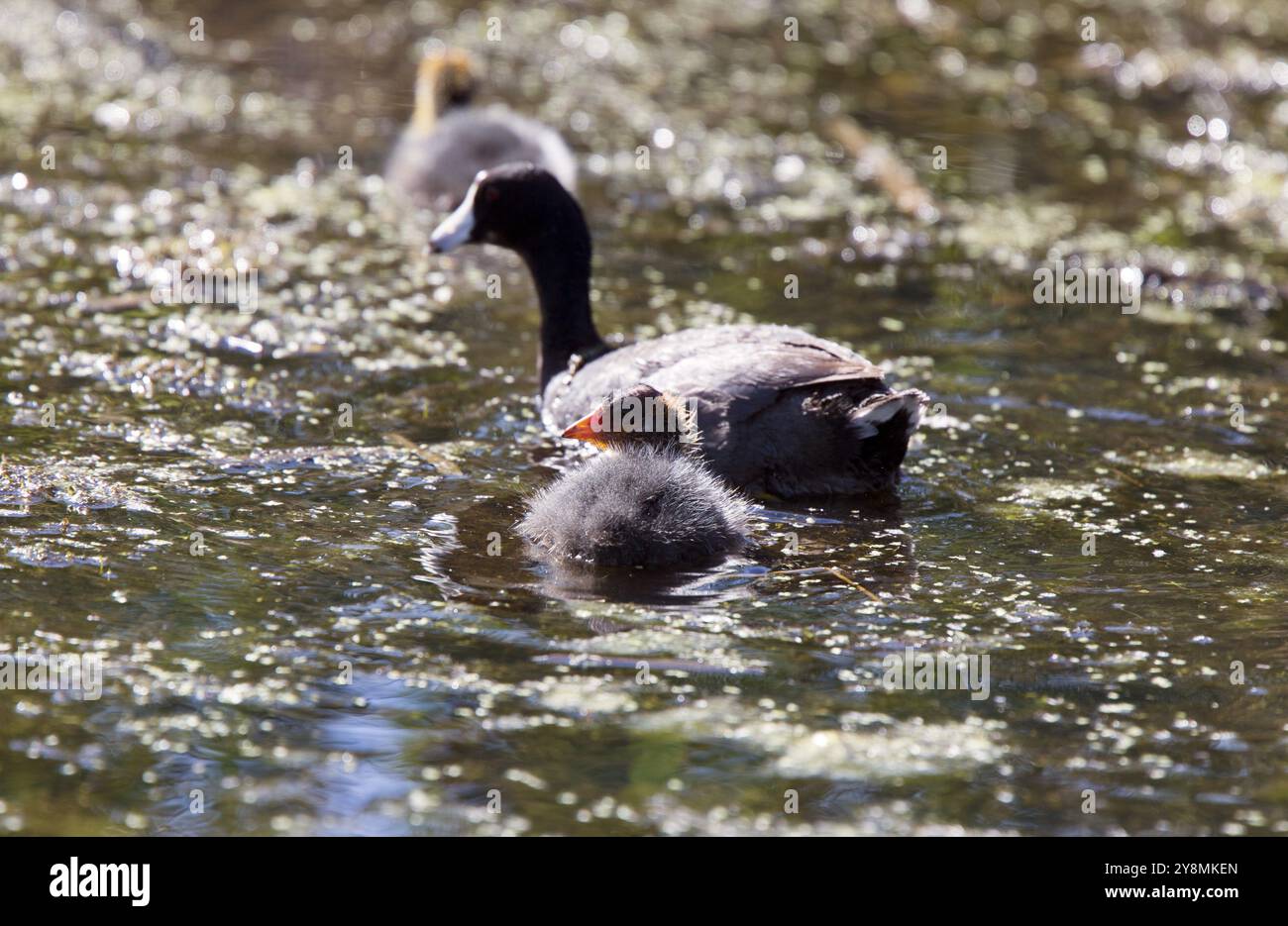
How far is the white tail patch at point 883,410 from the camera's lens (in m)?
4.92

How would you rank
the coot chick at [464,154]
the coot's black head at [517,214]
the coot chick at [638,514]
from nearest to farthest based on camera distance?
1. the coot chick at [638,514]
2. the coot's black head at [517,214]
3. the coot chick at [464,154]

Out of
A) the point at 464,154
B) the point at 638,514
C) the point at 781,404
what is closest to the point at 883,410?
the point at 781,404

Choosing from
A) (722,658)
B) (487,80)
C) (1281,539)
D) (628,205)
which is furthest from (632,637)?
(487,80)

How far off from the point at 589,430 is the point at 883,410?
892mm

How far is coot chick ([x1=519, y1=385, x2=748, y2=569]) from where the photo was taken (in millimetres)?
4535

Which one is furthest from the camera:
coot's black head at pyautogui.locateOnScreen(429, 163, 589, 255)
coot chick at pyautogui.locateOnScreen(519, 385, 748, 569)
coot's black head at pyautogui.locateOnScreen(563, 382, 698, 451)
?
coot's black head at pyautogui.locateOnScreen(429, 163, 589, 255)

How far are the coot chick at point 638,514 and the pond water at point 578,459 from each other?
10 centimetres

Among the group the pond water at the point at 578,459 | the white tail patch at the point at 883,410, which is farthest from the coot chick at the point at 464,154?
the white tail patch at the point at 883,410

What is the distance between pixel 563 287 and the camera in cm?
624

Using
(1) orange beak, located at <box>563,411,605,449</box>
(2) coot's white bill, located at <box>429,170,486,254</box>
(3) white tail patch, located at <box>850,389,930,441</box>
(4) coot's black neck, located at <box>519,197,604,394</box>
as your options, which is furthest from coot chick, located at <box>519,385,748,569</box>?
(2) coot's white bill, located at <box>429,170,486,254</box>

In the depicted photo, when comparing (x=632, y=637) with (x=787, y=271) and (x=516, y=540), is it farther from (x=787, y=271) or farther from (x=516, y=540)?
(x=787, y=271)

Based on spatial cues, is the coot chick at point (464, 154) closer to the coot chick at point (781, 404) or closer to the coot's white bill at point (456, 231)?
the coot's white bill at point (456, 231)

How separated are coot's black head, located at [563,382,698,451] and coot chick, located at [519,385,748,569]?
0.17m

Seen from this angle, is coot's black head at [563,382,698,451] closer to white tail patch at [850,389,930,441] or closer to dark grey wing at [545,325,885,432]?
dark grey wing at [545,325,885,432]
